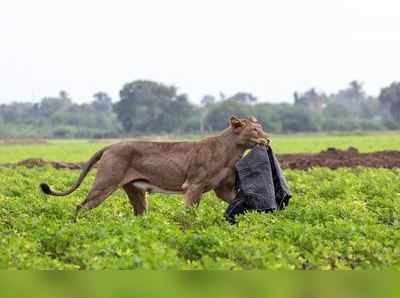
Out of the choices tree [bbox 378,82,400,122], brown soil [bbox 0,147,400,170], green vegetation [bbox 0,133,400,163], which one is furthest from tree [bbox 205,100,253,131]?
brown soil [bbox 0,147,400,170]

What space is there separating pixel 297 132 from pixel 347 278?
92.1 m

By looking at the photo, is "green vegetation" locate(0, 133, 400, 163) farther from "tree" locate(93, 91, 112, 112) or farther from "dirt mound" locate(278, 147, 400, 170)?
"tree" locate(93, 91, 112, 112)

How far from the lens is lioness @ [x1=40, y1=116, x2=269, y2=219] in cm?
1208

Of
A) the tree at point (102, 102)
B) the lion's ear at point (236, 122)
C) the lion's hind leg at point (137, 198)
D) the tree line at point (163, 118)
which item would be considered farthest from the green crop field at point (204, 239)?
the tree at point (102, 102)

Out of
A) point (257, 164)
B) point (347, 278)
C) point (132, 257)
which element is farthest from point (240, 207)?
point (347, 278)

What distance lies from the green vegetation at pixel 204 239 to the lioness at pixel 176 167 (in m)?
0.36

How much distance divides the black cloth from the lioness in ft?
0.99

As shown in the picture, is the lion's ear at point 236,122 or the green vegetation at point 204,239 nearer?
the green vegetation at point 204,239

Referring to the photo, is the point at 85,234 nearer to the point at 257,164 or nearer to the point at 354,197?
the point at 257,164

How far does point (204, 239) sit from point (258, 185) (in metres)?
3.38

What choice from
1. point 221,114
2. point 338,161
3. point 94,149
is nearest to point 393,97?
point 221,114

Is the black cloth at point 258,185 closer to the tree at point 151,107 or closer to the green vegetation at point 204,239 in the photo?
the green vegetation at point 204,239

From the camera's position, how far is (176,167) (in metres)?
12.3

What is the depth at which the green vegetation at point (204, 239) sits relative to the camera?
7.39m
